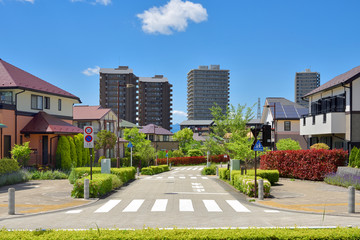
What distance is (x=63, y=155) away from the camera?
113 feet

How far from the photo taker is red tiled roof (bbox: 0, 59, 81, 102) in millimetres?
31797

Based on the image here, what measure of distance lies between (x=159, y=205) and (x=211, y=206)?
7.57ft

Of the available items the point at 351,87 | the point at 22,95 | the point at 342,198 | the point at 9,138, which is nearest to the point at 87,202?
the point at 342,198

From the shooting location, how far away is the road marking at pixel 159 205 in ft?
47.1

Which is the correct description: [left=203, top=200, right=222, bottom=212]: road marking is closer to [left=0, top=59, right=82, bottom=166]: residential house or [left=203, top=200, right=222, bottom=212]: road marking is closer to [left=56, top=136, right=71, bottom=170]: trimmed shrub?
[left=0, top=59, right=82, bottom=166]: residential house

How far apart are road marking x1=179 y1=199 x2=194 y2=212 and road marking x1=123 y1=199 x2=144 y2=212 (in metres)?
1.86

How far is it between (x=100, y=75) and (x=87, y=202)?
126430mm

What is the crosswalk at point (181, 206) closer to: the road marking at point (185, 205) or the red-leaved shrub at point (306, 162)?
the road marking at point (185, 205)

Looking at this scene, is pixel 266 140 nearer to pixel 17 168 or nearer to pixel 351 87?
pixel 351 87

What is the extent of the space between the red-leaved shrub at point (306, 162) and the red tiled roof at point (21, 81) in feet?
74.9

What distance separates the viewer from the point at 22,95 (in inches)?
1277

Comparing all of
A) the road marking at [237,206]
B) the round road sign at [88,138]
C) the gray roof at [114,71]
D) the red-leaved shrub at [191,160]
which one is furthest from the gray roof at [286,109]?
the gray roof at [114,71]

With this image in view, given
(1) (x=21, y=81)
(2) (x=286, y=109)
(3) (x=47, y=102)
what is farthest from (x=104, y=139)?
(2) (x=286, y=109)

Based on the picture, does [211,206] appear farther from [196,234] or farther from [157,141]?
[157,141]
